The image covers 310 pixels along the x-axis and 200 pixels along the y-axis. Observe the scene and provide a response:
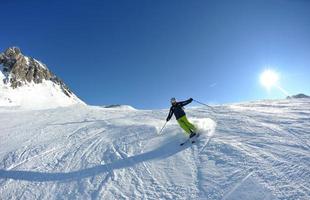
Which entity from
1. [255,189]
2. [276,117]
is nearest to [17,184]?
[255,189]

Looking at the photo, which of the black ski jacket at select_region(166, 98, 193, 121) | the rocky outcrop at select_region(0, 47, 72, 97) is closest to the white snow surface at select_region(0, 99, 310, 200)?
the black ski jacket at select_region(166, 98, 193, 121)

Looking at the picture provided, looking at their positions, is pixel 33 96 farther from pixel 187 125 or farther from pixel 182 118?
pixel 187 125

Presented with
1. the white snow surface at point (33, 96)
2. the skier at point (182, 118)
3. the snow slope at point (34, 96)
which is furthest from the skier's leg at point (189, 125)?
the white snow surface at point (33, 96)

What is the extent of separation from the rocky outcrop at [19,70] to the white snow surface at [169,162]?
191 feet

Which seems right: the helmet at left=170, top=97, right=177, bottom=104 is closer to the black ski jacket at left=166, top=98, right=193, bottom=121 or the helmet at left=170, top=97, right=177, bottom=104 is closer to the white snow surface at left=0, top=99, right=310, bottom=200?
the black ski jacket at left=166, top=98, right=193, bottom=121

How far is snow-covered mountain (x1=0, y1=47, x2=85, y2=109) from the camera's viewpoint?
189ft

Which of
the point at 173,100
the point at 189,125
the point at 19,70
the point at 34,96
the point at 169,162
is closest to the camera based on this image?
the point at 169,162

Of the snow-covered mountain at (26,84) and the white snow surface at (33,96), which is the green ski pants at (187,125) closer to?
the white snow surface at (33,96)

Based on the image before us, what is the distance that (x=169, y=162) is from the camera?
8.88 m

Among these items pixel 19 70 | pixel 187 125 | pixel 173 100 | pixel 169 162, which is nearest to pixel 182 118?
pixel 187 125

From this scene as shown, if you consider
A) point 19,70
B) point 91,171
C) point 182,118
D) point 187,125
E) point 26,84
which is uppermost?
point 19,70

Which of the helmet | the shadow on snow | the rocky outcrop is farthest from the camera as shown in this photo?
the rocky outcrop

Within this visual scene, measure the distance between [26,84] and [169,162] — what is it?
6844 centimetres

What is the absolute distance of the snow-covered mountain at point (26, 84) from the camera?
5754cm
